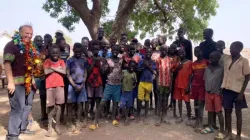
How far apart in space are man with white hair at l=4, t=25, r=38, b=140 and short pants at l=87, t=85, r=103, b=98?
1.23 metres

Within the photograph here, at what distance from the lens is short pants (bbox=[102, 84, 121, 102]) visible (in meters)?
5.09

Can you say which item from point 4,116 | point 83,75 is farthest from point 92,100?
point 4,116

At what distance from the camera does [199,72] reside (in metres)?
5.00

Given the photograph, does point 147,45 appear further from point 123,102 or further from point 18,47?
point 18,47

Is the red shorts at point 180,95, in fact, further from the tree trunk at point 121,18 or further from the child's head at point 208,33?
the tree trunk at point 121,18

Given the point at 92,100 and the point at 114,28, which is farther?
the point at 114,28

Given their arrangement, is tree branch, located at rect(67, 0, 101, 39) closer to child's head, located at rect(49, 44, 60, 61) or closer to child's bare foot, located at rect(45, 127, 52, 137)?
child's head, located at rect(49, 44, 60, 61)

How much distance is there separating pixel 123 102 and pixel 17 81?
2168mm

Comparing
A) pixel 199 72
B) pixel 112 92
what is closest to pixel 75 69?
pixel 112 92

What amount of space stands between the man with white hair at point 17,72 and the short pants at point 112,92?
1.57 m

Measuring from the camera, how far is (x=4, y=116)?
5.66 m

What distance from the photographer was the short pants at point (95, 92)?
5.01m

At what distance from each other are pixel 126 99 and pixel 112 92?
1.12 feet

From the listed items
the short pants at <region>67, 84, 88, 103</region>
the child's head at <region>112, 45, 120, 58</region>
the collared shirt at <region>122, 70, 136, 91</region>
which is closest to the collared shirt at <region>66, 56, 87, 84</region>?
the short pants at <region>67, 84, 88, 103</region>
